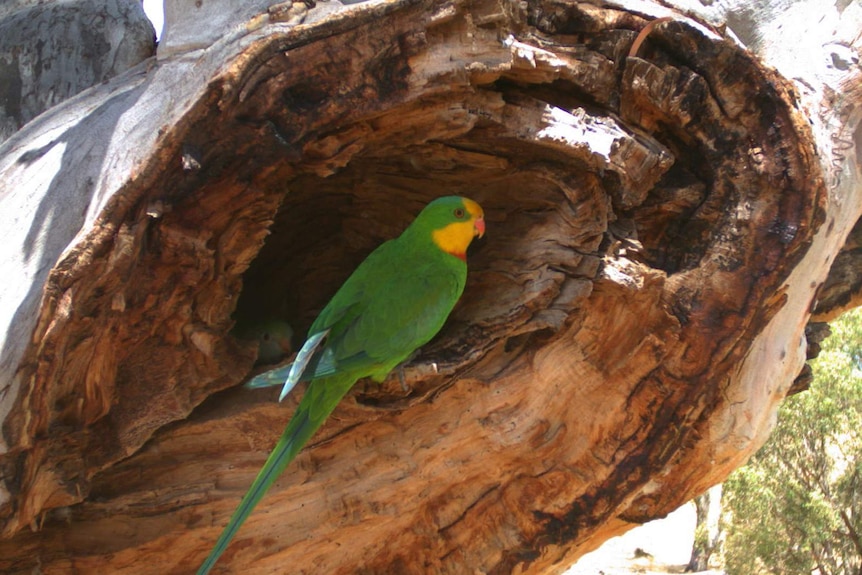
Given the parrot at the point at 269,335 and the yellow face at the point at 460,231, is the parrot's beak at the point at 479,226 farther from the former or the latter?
the parrot at the point at 269,335

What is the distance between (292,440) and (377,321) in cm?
46

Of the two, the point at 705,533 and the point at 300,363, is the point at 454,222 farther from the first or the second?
the point at 705,533

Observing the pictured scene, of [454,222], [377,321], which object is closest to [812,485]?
[454,222]

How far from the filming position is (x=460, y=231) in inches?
104

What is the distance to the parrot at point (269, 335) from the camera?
3.15 m

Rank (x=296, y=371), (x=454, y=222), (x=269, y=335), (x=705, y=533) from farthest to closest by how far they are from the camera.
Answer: (x=705, y=533) → (x=269, y=335) → (x=454, y=222) → (x=296, y=371)


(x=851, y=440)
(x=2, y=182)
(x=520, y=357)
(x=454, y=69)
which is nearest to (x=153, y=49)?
(x=2, y=182)

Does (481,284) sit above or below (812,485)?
above

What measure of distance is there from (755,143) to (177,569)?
7.57 feet

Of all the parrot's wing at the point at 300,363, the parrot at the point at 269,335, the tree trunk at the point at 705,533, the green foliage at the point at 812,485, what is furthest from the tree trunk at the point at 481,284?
the tree trunk at the point at 705,533

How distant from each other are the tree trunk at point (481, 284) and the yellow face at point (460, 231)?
148 mm

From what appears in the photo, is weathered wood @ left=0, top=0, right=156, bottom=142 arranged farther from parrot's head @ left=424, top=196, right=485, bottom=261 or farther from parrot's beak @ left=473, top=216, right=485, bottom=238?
parrot's beak @ left=473, top=216, right=485, bottom=238

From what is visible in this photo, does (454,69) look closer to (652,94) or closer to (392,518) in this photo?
(652,94)

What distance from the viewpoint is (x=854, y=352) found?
893 cm
